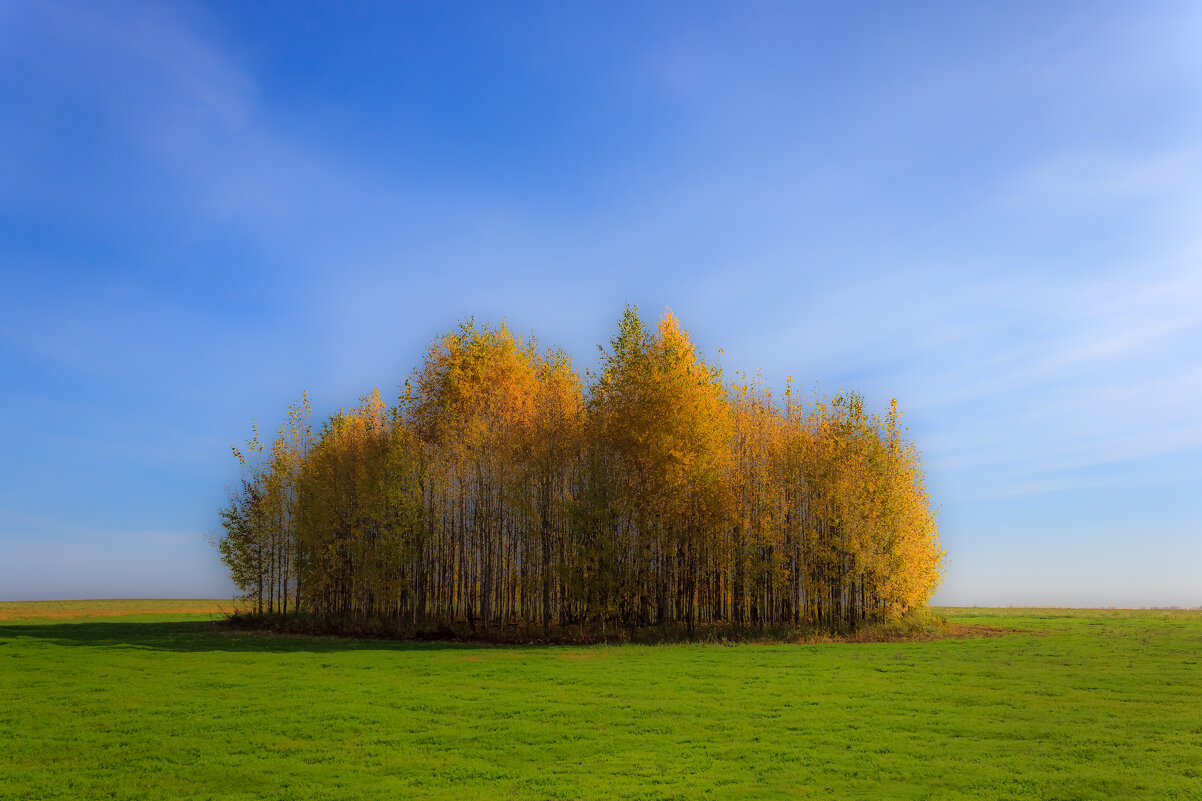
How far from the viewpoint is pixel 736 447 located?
44.1m

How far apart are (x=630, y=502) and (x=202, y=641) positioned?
25272 millimetres

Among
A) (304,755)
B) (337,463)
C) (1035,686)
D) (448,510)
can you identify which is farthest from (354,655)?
Result: (1035,686)

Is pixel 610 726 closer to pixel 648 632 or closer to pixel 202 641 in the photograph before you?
pixel 648 632

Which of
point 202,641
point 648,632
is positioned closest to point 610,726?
point 648,632

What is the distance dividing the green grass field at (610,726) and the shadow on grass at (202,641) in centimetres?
485

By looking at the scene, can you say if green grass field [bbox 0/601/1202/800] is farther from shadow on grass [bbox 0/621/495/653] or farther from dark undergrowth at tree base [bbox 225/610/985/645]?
dark undergrowth at tree base [bbox 225/610/985/645]

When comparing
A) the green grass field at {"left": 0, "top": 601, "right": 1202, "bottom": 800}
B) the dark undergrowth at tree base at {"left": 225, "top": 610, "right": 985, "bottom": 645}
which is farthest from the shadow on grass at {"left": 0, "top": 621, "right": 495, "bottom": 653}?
the green grass field at {"left": 0, "top": 601, "right": 1202, "bottom": 800}

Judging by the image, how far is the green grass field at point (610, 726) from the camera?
14156mm

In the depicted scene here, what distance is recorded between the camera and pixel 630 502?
4038cm

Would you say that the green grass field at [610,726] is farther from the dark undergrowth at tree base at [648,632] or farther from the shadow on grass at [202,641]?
the dark undergrowth at tree base at [648,632]

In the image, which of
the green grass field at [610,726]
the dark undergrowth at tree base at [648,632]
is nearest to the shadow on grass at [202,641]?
the dark undergrowth at tree base at [648,632]

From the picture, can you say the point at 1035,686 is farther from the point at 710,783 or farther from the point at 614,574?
the point at 614,574


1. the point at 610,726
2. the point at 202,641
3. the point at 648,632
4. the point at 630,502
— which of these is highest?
the point at 630,502

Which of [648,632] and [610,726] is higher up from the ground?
[610,726]
